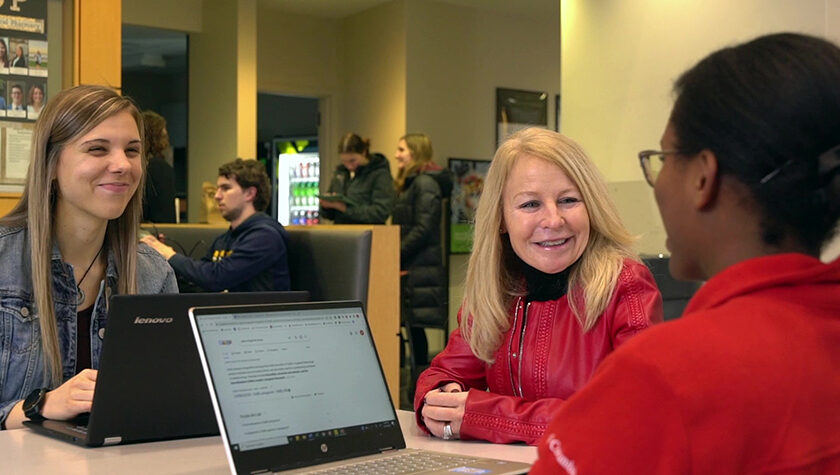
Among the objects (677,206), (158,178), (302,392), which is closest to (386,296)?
(158,178)

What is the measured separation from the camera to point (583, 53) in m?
5.09

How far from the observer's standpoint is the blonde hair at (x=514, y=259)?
73.2 inches

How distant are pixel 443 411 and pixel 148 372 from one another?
52cm

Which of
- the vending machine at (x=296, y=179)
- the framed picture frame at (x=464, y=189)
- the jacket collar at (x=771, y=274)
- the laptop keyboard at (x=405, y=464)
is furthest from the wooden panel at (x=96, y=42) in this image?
the vending machine at (x=296, y=179)

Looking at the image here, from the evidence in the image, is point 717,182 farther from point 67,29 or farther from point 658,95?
point 658,95

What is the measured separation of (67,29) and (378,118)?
18.2 ft

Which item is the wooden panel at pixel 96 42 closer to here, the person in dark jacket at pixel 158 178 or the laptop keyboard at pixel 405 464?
the person in dark jacket at pixel 158 178

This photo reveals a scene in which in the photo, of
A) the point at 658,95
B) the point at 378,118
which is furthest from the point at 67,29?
the point at 378,118

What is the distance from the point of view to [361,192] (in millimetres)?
6719

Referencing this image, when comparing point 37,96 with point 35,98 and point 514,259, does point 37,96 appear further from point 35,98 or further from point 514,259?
point 514,259

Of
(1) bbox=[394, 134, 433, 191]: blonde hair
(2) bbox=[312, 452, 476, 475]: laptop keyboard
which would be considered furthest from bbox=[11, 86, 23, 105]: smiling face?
(1) bbox=[394, 134, 433, 191]: blonde hair

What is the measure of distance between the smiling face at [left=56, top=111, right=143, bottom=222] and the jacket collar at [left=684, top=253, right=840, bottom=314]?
1693 mm

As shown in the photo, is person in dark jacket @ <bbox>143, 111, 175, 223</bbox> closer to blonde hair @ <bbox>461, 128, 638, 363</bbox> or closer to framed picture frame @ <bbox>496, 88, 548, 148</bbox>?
blonde hair @ <bbox>461, 128, 638, 363</bbox>

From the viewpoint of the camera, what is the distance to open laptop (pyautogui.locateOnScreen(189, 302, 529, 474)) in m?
1.36
